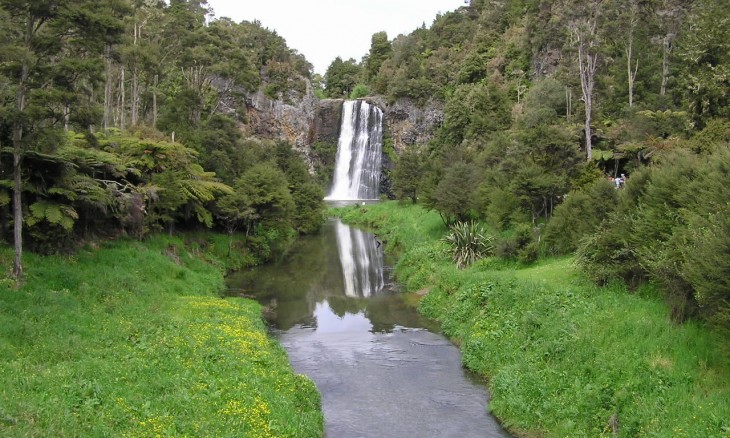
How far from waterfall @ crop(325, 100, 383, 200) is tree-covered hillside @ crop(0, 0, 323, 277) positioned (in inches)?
1087

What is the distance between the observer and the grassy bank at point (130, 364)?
33.9 ft

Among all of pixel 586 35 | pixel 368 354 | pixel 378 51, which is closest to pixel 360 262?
pixel 368 354

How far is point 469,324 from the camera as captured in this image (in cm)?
2112

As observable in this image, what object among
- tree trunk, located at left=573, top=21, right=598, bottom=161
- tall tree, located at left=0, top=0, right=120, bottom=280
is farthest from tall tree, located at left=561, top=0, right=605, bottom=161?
tall tree, located at left=0, top=0, right=120, bottom=280

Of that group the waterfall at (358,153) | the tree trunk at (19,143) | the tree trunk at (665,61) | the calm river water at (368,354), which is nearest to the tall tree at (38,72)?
the tree trunk at (19,143)

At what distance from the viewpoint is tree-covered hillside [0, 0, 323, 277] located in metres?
16.6

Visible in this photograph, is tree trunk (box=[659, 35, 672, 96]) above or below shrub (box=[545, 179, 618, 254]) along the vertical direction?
above

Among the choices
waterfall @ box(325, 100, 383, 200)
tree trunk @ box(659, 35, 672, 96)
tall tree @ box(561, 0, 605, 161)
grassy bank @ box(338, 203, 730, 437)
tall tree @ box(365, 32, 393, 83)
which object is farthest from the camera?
tall tree @ box(365, 32, 393, 83)

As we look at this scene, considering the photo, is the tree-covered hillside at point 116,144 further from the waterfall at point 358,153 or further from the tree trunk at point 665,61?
the tree trunk at point 665,61

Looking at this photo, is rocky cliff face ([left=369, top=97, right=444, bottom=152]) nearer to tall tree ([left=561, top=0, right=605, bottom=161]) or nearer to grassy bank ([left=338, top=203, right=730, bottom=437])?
tall tree ([left=561, top=0, right=605, bottom=161])

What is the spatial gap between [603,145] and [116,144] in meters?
31.3

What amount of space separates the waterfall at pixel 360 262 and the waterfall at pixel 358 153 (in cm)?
2619

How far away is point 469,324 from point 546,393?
7.16m

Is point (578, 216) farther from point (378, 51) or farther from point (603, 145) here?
point (378, 51)
